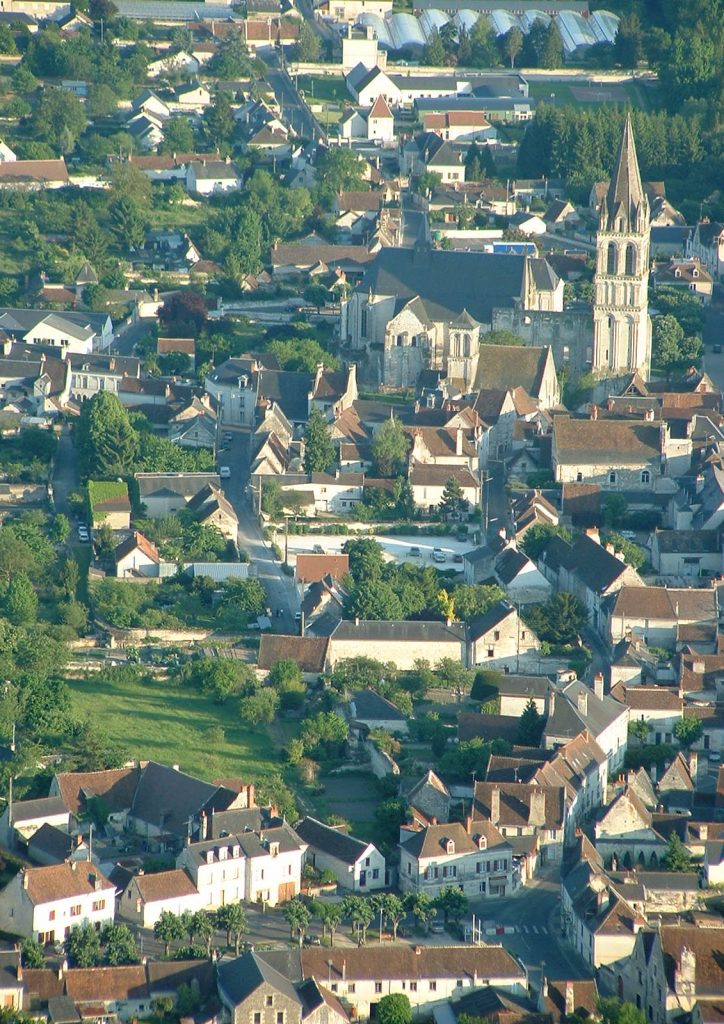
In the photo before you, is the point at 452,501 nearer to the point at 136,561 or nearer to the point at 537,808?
the point at 136,561

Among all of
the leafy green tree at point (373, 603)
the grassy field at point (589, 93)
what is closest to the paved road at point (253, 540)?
the leafy green tree at point (373, 603)

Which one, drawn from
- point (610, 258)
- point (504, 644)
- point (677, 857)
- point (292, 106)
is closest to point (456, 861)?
point (677, 857)

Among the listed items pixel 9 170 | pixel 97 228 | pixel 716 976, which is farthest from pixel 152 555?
pixel 9 170

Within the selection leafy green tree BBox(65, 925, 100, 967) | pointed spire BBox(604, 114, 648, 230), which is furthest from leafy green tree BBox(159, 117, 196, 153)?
leafy green tree BBox(65, 925, 100, 967)

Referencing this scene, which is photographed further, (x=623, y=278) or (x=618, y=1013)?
(x=623, y=278)

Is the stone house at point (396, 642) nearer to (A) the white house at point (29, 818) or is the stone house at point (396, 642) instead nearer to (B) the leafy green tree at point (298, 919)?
(A) the white house at point (29, 818)

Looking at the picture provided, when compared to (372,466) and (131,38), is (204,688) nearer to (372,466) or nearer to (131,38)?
(372,466)
